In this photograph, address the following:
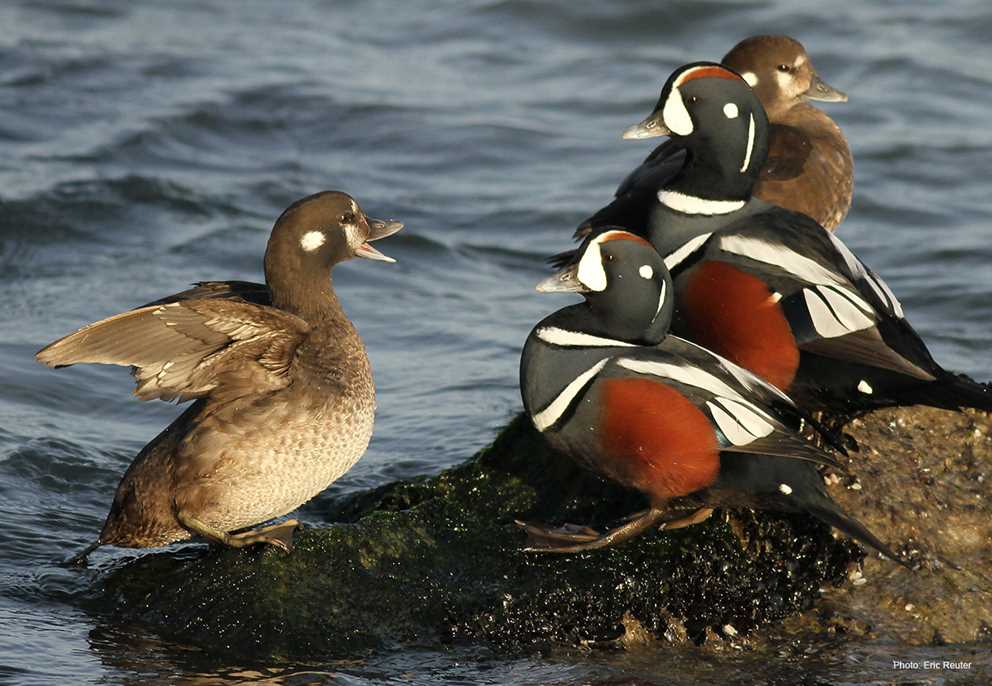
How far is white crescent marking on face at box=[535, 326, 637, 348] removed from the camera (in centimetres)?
519

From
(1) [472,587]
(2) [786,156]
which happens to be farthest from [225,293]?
(2) [786,156]

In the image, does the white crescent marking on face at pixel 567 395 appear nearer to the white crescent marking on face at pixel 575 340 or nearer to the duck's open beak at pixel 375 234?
the white crescent marking on face at pixel 575 340

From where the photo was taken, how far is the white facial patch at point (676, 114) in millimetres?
5992

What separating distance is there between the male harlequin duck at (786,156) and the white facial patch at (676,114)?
0.27 m

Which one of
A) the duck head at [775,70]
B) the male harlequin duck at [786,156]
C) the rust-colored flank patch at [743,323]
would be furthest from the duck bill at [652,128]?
the duck head at [775,70]

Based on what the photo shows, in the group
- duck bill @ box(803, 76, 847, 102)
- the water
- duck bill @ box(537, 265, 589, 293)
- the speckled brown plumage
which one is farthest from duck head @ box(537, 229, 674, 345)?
duck bill @ box(803, 76, 847, 102)

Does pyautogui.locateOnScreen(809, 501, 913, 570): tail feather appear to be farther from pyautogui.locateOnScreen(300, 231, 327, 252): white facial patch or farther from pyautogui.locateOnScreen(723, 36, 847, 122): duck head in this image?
pyautogui.locateOnScreen(723, 36, 847, 122): duck head

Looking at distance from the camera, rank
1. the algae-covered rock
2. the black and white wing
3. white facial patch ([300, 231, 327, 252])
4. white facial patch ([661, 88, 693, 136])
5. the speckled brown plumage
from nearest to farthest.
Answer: the algae-covered rock
white facial patch ([300, 231, 327, 252])
white facial patch ([661, 88, 693, 136])
the black and white wing
the speckled brown plumage

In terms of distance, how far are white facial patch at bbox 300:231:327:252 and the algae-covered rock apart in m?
1.05

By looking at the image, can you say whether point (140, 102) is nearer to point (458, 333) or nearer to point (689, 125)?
point (458, 333)

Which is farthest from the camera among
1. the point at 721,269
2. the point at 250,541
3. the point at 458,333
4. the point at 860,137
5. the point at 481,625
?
the point at 860,137

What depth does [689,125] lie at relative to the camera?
6004 mm

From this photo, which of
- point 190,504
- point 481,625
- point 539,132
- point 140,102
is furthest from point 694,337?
point 140,102

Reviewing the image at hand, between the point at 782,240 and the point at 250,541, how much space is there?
2188mm
